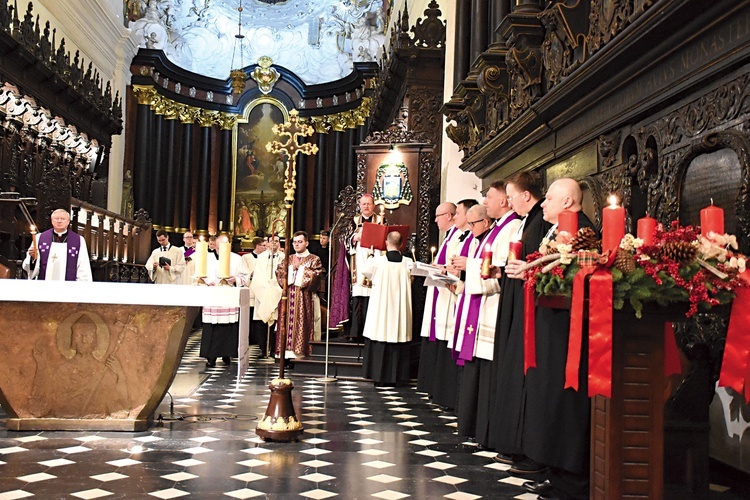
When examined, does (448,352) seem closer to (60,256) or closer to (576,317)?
(60,256)

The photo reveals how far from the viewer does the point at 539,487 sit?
4.76 meters

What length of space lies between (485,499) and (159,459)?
2.20 m

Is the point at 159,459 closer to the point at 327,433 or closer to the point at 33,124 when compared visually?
the point at 327,433

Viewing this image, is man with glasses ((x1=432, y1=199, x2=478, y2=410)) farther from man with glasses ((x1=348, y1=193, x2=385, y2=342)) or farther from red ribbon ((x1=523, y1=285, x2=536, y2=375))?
red ribbon ((x1=523, y1=285, x2=536, y2=375))

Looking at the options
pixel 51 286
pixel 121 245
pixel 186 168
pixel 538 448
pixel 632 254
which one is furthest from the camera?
pixel 186 168

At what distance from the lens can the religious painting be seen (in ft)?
80.5

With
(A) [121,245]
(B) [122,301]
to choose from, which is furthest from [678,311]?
(A) [121,245]

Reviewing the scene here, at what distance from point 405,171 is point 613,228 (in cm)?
993

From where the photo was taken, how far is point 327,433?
6.48 meters

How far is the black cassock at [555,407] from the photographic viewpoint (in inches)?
169

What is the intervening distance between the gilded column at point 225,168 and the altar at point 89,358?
18.1 m

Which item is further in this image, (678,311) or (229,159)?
(229,159)

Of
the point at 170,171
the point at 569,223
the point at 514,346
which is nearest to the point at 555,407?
the point at 514,346

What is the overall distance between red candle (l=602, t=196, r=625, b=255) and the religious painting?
21.4 m
